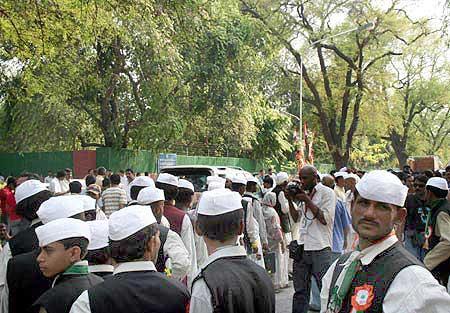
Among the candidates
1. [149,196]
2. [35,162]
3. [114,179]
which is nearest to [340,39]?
[35,162]

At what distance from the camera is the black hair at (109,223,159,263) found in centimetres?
355

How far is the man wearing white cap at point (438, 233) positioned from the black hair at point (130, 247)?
13.8 ft

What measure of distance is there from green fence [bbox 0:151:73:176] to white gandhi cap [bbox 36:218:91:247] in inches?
847

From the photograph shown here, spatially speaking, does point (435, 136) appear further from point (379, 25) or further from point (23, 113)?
point (23, 113)

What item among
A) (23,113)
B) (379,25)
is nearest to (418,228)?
(23,113)

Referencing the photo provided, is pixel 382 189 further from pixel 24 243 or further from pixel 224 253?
pixel 24 243

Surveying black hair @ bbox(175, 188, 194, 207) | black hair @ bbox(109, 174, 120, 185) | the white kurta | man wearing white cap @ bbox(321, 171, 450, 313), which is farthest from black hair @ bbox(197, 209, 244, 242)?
black hair @ bbox(109, 174, 120, 185)

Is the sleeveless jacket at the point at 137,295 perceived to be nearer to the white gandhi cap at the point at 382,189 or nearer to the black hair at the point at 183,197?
the white gandhi cap at the point at 382,189

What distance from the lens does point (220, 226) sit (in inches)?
149

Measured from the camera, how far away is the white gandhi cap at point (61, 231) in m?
3.82

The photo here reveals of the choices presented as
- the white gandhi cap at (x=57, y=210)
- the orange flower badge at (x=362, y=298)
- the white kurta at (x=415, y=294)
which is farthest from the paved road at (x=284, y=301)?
the white kurta at (x=415, y=294)

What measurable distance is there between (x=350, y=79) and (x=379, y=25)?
9.78 ft

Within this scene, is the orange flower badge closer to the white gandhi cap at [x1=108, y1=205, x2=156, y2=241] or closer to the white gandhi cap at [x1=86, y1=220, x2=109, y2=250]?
the white gandhi cap at [x1=108, y1=205, x2=156, y2=241]

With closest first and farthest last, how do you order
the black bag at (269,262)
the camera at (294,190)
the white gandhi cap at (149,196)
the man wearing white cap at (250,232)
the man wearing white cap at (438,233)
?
the white gandhi cap at (149,196) < the man wearing white cap at (438,233) < the camera at (294,190) < the man wearing white cap at (250,232) < the black bag at (269,262)
